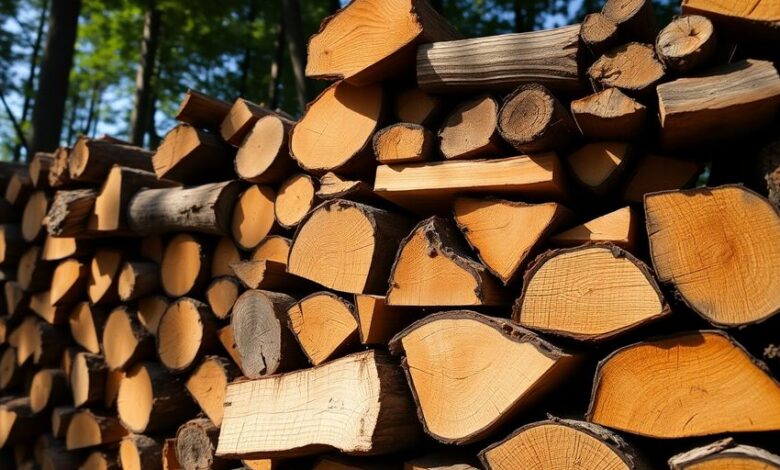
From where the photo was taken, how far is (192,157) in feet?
9.09

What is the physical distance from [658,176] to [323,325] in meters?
1.06

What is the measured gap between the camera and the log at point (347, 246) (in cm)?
198

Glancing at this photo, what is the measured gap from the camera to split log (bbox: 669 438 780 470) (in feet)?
4.40

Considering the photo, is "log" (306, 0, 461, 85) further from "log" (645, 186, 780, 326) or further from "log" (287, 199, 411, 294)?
"log" (645, 186, 780, 326)

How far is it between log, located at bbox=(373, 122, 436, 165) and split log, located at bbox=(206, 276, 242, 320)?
841mm

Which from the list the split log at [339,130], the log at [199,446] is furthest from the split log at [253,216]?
the log at [199,446]

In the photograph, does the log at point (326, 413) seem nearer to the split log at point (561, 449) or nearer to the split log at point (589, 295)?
the split log at point (561, 449)

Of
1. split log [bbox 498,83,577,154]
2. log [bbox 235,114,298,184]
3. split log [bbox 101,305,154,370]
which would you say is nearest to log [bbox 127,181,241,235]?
log [bbox 235,114,298,184]

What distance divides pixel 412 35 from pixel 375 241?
632 millimetres

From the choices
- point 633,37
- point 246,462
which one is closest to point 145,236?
point 246,462

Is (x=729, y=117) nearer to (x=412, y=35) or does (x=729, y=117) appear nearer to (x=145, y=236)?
(x=412, y=35)

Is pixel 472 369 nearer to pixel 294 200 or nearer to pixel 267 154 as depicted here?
pixel 294 200

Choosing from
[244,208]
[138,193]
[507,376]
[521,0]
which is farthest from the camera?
[521,0]

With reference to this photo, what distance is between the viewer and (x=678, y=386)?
149 centimetres
